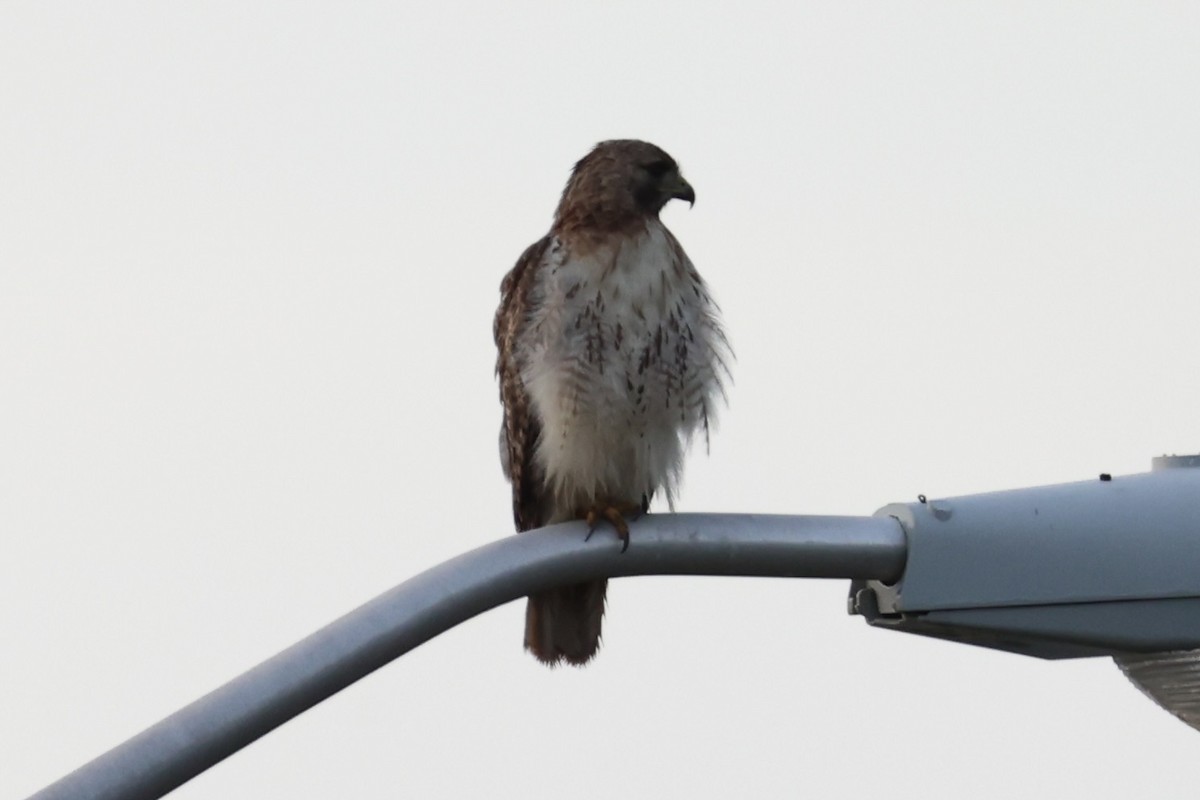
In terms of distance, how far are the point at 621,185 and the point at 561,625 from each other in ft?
3.84

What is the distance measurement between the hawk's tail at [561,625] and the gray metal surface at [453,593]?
Result: 4.72ft

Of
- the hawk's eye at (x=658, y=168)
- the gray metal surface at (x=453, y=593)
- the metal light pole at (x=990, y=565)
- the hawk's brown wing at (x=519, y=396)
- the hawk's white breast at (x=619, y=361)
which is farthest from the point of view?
the hawk's eye at (x=658, y=168)

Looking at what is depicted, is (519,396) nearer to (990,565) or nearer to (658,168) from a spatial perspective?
(658,168)

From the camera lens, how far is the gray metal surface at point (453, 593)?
2.90m

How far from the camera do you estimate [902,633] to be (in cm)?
356

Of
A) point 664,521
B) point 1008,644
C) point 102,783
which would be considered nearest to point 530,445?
point 664,521

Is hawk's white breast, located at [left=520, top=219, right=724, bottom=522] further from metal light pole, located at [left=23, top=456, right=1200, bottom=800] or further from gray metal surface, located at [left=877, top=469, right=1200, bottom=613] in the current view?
gray metal surface, located at [left=877, top=469, right=1200, bottom=613]

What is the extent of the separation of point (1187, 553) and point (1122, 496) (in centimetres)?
14

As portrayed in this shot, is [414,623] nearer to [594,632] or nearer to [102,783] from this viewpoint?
[102,783]

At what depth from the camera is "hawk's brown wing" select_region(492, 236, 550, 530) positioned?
510 centimetres

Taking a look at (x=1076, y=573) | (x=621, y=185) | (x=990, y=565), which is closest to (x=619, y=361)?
(x=621, y=185)

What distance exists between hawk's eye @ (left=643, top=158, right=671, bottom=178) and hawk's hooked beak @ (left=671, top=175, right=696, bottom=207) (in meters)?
0.04

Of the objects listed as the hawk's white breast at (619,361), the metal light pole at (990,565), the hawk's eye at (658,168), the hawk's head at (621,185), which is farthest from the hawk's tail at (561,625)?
the metal light pole at (990,565)

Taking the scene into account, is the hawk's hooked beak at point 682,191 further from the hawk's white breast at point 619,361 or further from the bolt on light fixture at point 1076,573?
the bolt on light fixture at point 1076,573
